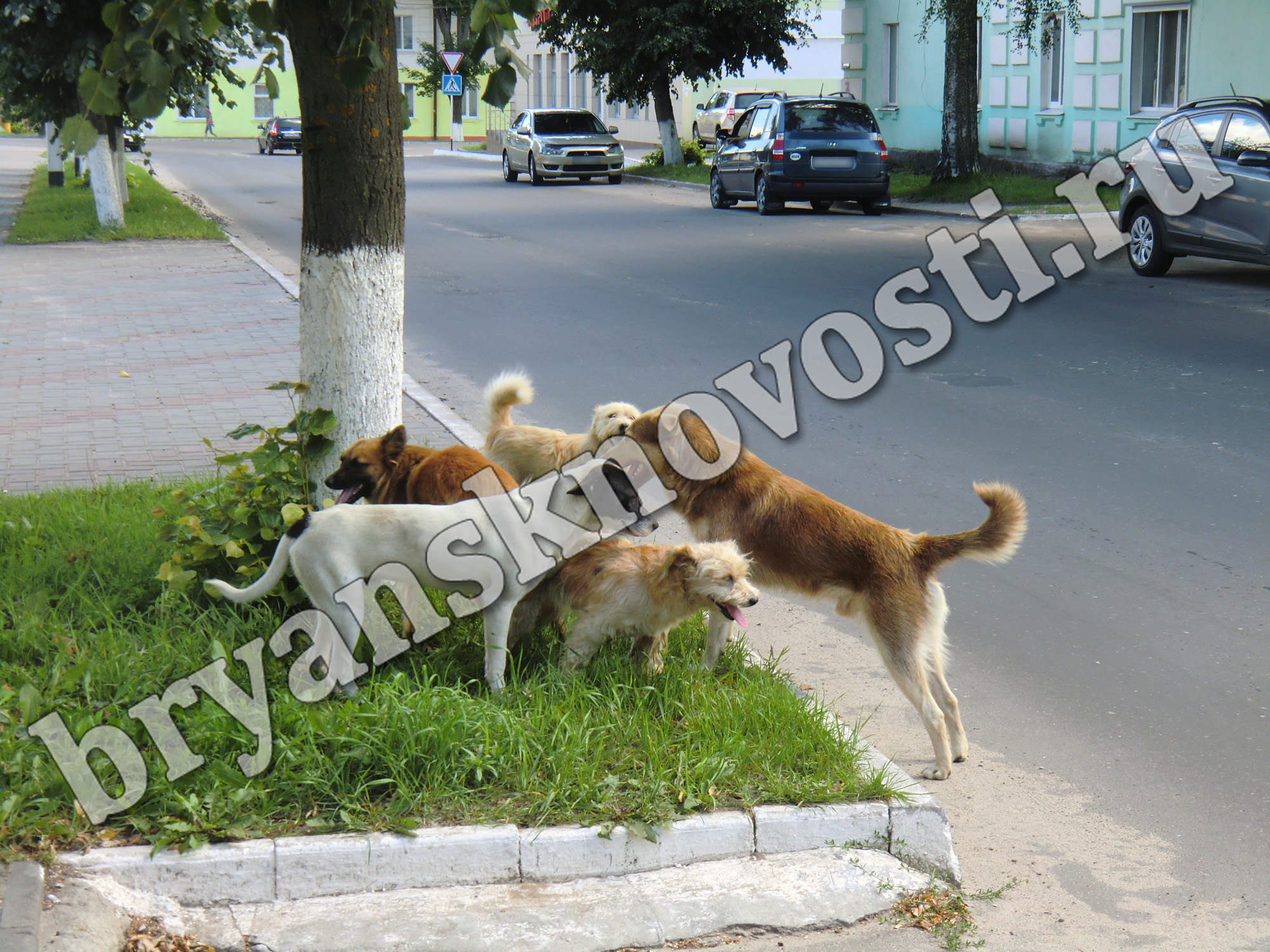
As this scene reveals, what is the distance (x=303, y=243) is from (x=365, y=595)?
1793mm

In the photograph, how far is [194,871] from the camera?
3463mm

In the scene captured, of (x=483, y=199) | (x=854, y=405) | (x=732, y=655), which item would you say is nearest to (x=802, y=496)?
(x=732, y=655)

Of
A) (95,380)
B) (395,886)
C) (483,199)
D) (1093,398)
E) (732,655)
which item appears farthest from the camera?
(483,199)

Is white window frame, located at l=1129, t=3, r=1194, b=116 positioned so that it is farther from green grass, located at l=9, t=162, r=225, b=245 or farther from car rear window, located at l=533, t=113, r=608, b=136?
green grass, located at l=9, t=162, r=225, b=245

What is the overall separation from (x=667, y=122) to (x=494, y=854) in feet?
115

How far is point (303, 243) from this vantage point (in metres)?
5.36

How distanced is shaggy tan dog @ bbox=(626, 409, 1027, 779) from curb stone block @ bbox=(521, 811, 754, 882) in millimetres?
866

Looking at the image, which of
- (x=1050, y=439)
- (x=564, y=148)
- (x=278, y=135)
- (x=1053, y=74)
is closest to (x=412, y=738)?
(x=1050, y=439)

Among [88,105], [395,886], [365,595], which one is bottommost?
[395,886]

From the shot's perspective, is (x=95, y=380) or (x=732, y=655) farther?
(x=95, y=380)

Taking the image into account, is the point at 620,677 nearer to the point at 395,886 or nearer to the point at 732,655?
the point at 732,655

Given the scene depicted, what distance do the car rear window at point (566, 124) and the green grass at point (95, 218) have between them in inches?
381

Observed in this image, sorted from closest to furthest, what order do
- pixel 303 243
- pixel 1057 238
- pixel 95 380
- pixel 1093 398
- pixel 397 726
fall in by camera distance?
1. pixel 397 726
2. pixel 303 243
3. pixel 1093 398
4. pixel 95 380
5. pixel 1057 238

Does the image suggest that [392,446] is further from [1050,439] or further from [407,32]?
[407,32]
